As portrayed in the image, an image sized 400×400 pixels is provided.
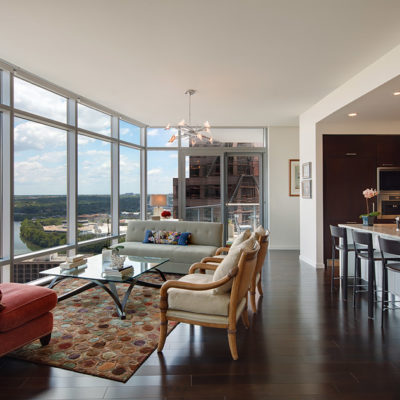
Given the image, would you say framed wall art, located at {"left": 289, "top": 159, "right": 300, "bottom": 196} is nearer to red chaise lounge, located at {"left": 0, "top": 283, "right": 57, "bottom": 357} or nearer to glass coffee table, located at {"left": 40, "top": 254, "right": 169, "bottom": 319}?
glass coffee table, located at {"left": 40, "top": 254, "right": 169, "bottom": 319}

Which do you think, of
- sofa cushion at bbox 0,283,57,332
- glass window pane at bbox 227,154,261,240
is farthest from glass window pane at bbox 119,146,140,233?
sofa cushion at bbox 0,283,57,332

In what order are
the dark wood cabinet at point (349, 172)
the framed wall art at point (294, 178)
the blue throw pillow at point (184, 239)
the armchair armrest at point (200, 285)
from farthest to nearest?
the framed wall art at point (294, 178), the dark wood cabinet at point (349, 172), the blue throw pillow at point (184, 239), the armchair armrest at point (200, 285)

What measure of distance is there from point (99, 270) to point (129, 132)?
429 centimetres

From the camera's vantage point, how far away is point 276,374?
7.38ft

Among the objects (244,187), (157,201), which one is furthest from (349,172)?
(157,201)

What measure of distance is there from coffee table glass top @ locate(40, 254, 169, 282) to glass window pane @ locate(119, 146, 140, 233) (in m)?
2.65

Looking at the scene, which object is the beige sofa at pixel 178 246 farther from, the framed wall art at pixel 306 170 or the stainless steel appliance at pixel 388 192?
the stainless steel appliance at pixel 388 192

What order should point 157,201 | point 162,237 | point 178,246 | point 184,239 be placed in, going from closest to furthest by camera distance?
point 178,246 → point 184,239 → point 162,237 → point 157,201

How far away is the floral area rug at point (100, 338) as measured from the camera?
2375 mm

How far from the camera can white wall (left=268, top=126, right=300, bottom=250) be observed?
754 centimetres

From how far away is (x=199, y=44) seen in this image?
3.45 m

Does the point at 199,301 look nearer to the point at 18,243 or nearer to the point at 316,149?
the point at 18,243

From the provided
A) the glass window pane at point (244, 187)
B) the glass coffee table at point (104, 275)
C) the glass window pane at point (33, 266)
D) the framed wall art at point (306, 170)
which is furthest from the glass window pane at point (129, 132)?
the framed wall art at point (306, 170)

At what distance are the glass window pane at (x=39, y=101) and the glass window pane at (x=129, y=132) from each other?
178 centimetres
